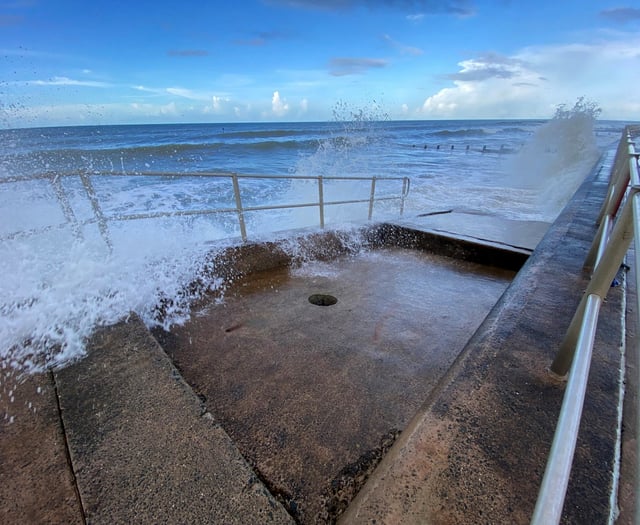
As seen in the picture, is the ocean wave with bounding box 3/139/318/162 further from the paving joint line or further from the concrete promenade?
the concrete promenade

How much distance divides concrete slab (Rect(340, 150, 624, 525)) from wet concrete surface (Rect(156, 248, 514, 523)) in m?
0.48

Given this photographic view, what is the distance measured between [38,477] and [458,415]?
1.60 meters

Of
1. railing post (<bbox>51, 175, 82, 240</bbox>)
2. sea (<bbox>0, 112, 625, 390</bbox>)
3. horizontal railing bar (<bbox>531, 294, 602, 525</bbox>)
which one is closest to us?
horizontal railing bar (<bbox>531, 294, 602, 525</bbox>)

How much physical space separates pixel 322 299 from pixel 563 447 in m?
2.46

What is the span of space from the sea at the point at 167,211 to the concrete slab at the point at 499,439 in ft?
5.97

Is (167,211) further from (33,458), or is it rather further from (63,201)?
(33,458)

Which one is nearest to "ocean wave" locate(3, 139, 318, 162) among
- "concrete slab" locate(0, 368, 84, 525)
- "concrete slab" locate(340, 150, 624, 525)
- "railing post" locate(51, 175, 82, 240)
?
"railing post" locate(51, 175, 82, 240)

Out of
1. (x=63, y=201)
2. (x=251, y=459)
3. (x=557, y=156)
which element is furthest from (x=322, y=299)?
(x=557, y=156)

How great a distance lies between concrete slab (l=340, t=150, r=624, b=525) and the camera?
0.90 m

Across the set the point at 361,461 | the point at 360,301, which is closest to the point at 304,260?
the point at 360,301

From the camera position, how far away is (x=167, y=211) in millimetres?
5211

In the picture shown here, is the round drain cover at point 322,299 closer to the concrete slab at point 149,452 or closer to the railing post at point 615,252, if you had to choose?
the concrete slab at point 149,452

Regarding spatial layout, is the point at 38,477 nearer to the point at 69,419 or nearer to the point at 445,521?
the point at 69,419

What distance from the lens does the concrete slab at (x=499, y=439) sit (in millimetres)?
896
